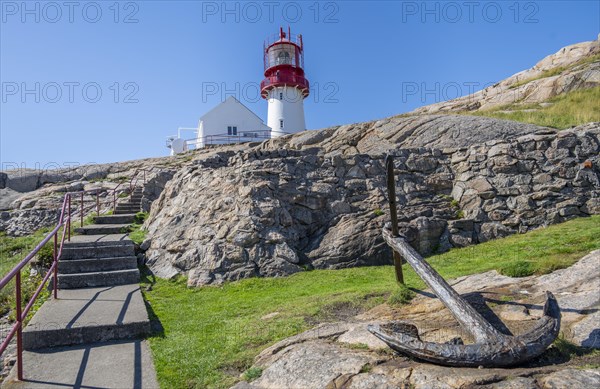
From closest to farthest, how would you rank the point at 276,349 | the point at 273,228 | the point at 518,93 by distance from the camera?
the point at 276,349
the point at 273,228
the point at 518,93

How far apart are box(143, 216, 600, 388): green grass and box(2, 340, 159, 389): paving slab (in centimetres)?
21

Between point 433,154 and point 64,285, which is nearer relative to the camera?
point 64,285

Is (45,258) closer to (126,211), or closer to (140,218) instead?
(140,218)

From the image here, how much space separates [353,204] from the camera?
11.4 meters

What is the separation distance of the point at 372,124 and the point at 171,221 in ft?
34.2

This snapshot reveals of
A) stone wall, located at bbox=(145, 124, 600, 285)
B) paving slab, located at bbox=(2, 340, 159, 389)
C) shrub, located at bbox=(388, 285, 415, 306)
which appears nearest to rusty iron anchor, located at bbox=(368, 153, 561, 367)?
shrub, located at bbox=(388, 285, 415, 306)

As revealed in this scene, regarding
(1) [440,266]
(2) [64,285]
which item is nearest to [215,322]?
(2) [64,285]

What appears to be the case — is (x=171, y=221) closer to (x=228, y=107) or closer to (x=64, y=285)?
(x=64, y=285)

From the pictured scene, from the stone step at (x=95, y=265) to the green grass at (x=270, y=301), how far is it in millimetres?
791

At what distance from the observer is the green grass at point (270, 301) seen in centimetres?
465

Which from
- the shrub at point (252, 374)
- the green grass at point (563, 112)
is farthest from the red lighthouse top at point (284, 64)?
the shrub at point (252, 374)

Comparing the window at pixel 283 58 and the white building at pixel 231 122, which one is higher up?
the window at pixel 283 58

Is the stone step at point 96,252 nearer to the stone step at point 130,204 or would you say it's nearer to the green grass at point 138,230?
the green grass at point 138,230

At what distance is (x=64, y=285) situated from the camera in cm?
790
